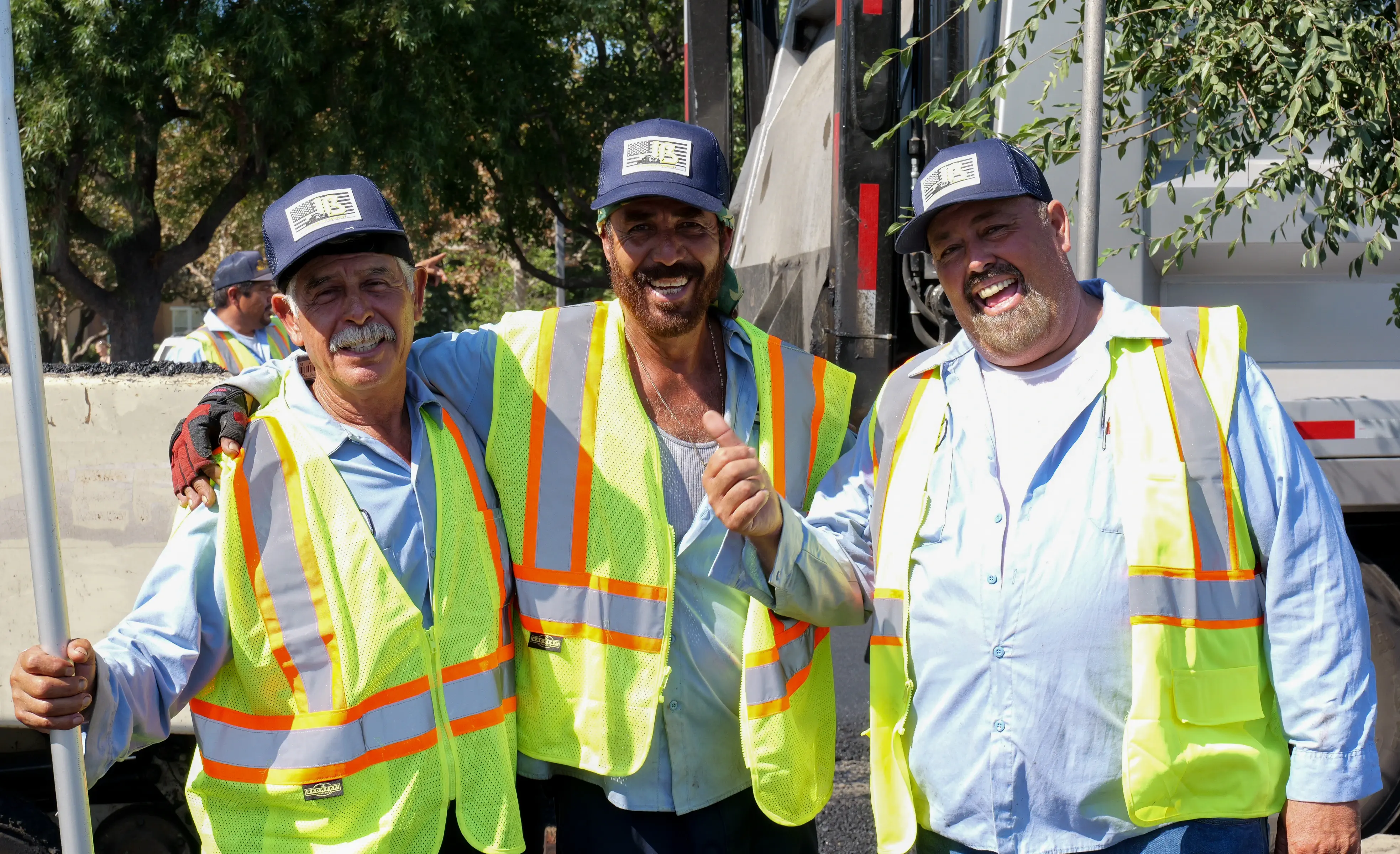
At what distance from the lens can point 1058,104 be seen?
3.47m

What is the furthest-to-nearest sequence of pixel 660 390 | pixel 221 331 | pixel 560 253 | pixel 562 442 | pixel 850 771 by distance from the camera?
1. pixel 560 253
2. pixel 221 331
3. pixel 850 771
4. pixel 660 390
5. pixel 562 442

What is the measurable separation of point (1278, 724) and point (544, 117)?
11475 millimetres

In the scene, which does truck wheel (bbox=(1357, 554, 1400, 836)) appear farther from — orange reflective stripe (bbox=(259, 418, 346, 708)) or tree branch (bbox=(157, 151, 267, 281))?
tree branch (bbox=(157, 151, 267, 281))

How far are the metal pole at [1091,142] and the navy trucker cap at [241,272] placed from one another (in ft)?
13.9

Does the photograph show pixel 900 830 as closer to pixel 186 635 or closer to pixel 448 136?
pixel 186 635

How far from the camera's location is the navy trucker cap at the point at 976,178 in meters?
2.36

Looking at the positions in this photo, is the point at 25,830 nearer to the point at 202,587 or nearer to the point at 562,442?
the point at 202,587

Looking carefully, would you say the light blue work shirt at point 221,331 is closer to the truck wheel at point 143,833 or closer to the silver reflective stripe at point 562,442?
the truck wheel at point 143,833

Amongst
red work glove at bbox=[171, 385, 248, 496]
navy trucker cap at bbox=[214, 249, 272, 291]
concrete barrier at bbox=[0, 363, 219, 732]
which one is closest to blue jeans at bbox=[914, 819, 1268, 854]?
red work glove at bbox=[171, 385, 248, 496]

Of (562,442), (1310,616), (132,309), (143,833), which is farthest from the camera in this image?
(132,309)

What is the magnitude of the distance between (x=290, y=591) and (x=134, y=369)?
1242mm

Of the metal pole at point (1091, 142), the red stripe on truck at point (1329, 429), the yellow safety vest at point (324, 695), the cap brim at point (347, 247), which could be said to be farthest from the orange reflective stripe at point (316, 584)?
the red stripe on truck at point (1329, 429)

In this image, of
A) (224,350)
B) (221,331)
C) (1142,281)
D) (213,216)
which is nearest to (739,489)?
(1142,281)

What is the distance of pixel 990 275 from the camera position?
2.39 metres
